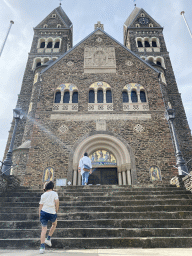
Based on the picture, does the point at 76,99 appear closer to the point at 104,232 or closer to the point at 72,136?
the point at 72,136

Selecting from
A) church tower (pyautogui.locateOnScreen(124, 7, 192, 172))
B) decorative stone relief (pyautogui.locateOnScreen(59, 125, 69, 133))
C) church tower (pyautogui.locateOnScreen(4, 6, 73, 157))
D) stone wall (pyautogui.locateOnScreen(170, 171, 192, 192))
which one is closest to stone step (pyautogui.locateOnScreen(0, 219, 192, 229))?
stone wall (pyautogui.locateOnScreen(170, 171, 192, 192))

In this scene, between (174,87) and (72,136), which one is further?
(174,87)

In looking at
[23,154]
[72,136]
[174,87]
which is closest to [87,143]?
[72,136]

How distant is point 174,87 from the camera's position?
24.0m

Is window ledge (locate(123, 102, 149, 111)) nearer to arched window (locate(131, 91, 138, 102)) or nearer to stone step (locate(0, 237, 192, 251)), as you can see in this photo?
arched window (locate(131, 91, 138, 102))

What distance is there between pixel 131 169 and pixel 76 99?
670 centimetres

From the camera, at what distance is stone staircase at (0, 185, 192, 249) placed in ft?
15.1

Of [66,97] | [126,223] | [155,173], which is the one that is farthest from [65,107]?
[126,223]

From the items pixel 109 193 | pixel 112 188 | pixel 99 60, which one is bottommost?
pixel 109 193

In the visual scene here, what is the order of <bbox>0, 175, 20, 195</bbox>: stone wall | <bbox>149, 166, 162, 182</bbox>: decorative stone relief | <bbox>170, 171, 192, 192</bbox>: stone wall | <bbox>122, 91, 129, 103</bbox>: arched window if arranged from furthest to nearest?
<bbox>122, 91, 129, 103</bbox>: arched window, <bbox>149, 166, 162, 182</bbox>: decorative stone relief, <bbox>0, 175, 20, 195</bbox>: stone wall, <bbox>170, 171, 192, 192</bbox>: stone wall

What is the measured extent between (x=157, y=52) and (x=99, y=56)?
43.6ft

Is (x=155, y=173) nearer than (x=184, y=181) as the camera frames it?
No

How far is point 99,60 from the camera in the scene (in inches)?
675

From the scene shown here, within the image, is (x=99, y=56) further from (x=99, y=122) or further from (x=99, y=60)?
(x=99, y=122)
